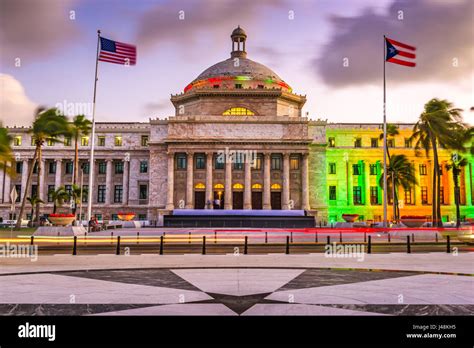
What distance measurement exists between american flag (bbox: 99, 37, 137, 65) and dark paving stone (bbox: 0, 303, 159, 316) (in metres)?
24.9

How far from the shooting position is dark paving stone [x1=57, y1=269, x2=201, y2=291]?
450 inches

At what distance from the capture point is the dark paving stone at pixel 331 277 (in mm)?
11430

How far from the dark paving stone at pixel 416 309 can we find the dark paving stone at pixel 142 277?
13.7 ft

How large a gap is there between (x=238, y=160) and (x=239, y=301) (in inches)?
2400

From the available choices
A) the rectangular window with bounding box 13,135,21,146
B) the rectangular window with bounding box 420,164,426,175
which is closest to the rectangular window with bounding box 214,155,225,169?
the rectangular window with bounding box 420,164,426,175

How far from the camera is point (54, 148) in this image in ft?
256

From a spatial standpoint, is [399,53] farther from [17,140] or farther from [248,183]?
[17,140]

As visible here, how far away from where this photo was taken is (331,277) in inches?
505

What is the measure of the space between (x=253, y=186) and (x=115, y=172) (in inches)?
1056

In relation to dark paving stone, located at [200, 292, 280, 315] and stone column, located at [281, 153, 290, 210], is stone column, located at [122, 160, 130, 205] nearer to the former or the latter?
stone column, located at [281, 153, 290, 210]

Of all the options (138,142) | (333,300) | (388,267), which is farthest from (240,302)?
(138,142)

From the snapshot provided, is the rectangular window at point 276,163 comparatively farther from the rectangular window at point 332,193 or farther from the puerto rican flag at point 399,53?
the puerto rican flag at point 399,53

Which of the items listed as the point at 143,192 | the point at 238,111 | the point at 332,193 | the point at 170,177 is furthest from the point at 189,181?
the point at 332,193
